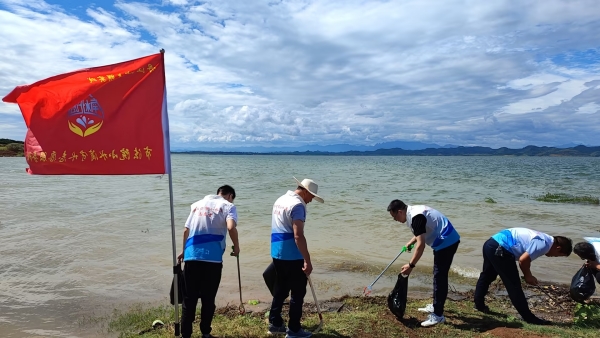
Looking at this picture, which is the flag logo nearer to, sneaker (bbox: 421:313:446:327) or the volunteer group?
the volunteer group

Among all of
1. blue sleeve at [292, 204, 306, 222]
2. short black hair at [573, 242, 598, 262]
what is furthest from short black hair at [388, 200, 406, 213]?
short black hair at [573, 242, 598, 262]

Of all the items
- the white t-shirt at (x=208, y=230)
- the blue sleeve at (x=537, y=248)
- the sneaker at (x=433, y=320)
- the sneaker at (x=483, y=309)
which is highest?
the white t-shirt at (x=208, y=230)

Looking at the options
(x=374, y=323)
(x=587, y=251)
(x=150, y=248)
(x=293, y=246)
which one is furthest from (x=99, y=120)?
(x=150, y=248)

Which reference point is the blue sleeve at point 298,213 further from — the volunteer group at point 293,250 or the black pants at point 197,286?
the black pants at point 197,286

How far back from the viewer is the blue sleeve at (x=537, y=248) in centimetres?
545

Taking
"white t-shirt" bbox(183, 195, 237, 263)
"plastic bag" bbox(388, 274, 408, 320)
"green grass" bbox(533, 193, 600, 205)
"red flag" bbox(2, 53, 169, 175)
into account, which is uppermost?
"red flag" bbox(2, 53, 169, 175)

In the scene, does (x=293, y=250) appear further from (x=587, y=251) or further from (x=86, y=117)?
(x=587, y=251)

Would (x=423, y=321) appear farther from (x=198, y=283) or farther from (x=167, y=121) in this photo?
(x=167, y=121)

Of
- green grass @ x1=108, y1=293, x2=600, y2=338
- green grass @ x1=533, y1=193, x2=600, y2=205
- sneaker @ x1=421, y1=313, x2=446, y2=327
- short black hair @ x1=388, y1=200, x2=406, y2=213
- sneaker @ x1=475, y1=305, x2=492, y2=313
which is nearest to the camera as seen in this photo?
green grass @ x1=108, y1=293, x2=600, y2=338

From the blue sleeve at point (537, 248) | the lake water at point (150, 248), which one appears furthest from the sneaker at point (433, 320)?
the lake water at point (150, 248)

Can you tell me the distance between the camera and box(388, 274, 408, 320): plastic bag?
559 centimetres

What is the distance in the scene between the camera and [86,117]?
4418 millimetres

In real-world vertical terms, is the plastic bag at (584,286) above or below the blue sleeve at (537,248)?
below

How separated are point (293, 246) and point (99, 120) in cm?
261
